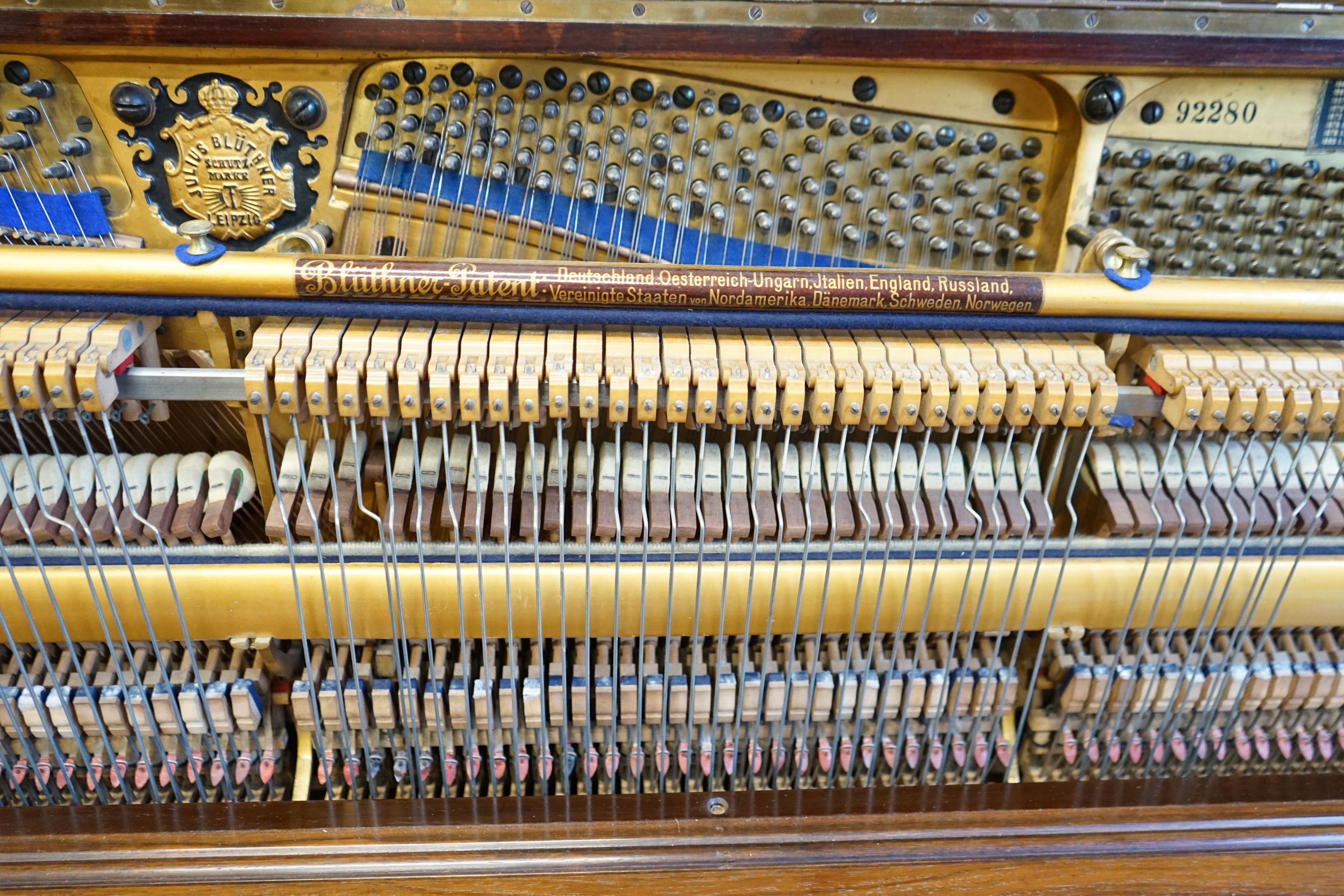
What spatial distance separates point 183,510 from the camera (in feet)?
5.90

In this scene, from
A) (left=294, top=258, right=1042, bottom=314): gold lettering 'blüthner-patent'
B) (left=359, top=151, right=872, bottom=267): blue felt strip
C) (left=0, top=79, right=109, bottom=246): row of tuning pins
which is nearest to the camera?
(left=294, top=258, right=1042, bottom=314): gold lettering 'blüthner-patent'

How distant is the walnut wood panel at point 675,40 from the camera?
60.4 inches

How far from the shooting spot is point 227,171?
5.62 ft

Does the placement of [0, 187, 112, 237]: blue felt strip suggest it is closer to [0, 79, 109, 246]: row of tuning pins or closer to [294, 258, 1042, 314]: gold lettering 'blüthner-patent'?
[0, 79, 109, 246]: row of tuning pins

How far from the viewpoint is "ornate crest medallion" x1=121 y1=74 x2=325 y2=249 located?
5.46ft

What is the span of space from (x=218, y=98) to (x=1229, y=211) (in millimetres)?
1896

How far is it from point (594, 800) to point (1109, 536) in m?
1.15

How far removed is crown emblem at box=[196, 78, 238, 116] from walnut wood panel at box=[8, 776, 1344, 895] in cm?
122

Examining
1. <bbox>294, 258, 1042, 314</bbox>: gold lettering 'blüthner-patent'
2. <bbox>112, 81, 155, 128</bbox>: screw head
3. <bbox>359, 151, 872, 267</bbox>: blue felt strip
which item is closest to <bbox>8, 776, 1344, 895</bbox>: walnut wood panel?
<bbox>294, 258, 1042, 314</bbox>: gold lettering 'blüthner-patent'

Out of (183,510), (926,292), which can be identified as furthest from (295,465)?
(926,292)

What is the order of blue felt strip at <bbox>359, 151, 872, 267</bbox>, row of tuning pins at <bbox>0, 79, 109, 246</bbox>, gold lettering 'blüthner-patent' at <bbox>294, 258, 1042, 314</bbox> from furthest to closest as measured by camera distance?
blue felt strip at <bbox>359, 151, 872, 267</bbox>, row of tuning pins at <bbox>0, 79, 109, 246</bbox>, gold lettering 'blüthner-patent' at <bbox>294, 258, 1042, 314</bbox>

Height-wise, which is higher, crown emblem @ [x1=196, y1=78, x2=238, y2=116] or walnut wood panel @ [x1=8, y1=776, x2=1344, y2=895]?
crown emblem @ [x1=196, y1=78, x2=238, y2=116]

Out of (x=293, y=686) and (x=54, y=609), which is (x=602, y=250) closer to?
(x=293, y=686)

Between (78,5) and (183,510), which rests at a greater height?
(78,5)
